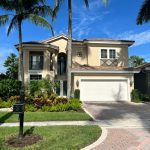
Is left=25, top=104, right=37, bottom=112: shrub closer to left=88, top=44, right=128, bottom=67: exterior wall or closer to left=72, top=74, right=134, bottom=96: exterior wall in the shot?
left=72, top=74, right=134, bottom=96: exterior wall

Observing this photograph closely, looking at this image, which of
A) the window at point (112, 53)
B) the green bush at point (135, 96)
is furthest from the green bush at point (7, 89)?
the window at point (112, 53)

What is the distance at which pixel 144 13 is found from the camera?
28.3 metres

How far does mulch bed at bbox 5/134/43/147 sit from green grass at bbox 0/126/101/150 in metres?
0.19

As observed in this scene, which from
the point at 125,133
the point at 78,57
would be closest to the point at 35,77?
the point at 78,57

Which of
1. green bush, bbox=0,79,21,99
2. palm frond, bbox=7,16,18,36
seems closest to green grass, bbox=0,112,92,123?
green bush, bbox=0,79,21,99

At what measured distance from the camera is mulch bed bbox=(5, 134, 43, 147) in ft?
32.6

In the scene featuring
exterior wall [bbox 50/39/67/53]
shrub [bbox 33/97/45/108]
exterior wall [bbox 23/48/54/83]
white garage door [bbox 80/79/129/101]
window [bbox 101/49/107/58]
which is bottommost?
shrub [bbox 33/97/45/108]

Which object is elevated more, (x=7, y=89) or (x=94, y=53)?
(x=94, y=53)

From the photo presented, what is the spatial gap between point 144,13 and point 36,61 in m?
12.6

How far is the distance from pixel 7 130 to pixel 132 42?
23.3m

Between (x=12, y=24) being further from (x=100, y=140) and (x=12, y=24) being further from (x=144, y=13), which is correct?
(x=100, y=140)

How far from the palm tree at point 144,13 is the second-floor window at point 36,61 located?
11346 millimetres

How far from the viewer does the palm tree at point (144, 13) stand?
92.2 feet

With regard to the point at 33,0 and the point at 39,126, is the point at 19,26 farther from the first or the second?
the point at 39,126
